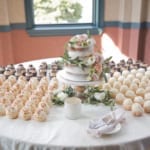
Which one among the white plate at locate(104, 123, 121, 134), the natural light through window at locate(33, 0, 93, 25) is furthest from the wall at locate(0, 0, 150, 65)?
the white plate at locate(104, 123, 121, 134)

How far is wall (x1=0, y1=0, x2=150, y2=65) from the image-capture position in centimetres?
313

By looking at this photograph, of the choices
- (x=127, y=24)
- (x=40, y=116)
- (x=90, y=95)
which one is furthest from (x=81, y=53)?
(x=127, y=24)

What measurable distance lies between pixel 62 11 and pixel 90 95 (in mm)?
2212

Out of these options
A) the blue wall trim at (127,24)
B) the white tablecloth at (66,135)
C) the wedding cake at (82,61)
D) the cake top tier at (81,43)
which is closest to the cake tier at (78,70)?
the wedding cake at (82,61)

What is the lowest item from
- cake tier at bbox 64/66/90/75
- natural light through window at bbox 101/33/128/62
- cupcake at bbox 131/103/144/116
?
natural light through window at bbox 101/33/128/62

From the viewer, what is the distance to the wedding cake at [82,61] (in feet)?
4.16

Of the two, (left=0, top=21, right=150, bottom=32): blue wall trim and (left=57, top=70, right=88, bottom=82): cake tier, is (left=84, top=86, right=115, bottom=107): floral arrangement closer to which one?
(left=57, top=70, right=88, bottom=82): cake tier

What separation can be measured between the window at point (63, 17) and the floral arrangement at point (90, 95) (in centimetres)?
194

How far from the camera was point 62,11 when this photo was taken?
3.35m

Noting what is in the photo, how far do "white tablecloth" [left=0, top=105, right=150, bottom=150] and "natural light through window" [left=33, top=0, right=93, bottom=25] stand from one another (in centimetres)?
234

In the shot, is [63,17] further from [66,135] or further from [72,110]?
[66,135]

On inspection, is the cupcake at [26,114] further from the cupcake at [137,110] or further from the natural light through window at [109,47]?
the natural light through window at [109,47]

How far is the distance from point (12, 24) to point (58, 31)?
61cm

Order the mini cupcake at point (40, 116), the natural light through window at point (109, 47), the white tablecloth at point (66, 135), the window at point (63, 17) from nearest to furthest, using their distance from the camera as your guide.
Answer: the white tablecloth at point (66, 135) < the mini cupcake at point (40, 116) < the window at point (63, 17) < the natural light through window at point (109, 47)
